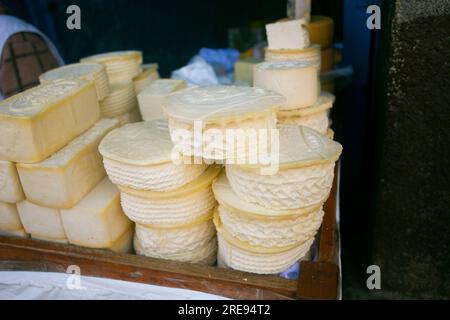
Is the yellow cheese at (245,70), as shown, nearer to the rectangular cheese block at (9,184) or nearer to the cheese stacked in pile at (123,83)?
the cheese stacked in pile at (123,83)

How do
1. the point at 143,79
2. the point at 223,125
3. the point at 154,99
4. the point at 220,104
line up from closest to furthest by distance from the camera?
the point at 223,125 → the point at 220,104 → the point at 154,99 → the point at 143,79

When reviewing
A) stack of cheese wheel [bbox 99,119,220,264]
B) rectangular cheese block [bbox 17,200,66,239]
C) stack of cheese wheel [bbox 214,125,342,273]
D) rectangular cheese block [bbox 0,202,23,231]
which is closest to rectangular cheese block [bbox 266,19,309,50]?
stack of cheese wheel [bbox 214,125,342,273]

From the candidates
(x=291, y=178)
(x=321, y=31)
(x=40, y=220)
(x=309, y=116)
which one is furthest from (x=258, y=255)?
(x=321, y=31)

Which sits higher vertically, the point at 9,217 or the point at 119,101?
the point at 119,101

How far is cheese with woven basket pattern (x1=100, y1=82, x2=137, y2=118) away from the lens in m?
2.49

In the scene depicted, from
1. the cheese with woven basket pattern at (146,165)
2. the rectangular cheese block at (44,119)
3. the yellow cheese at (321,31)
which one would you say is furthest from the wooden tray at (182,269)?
the yellow cheese at (321,31)

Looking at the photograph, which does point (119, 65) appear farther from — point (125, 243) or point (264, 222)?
point (264, 222)

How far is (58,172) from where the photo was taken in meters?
1.66

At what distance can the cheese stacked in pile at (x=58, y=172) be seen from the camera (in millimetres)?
1665

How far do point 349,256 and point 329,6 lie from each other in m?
3.11

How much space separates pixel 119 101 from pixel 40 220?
3.25 ft

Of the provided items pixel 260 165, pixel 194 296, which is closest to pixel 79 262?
pixel 194 296

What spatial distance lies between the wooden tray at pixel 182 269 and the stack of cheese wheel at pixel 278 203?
110 millimetres

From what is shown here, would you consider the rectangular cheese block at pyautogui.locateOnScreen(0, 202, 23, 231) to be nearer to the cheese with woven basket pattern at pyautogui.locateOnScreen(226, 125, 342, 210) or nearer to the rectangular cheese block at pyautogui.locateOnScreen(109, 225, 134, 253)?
the rectangular cheese block at pyautogui.locateOnScreen(109, 225, 134, 253)
